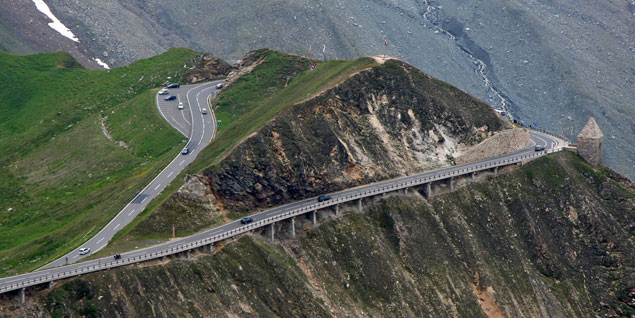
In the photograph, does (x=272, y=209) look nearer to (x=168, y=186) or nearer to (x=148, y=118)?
(x=168, y=186)

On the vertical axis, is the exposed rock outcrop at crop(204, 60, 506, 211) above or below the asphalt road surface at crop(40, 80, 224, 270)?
above

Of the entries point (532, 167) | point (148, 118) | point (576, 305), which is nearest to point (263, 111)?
point (148, 118)

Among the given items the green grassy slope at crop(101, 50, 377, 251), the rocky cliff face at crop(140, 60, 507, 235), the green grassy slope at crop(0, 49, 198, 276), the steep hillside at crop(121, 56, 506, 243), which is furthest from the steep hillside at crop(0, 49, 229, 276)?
the rocky cliff face at crop(140, 60, 507, 235)

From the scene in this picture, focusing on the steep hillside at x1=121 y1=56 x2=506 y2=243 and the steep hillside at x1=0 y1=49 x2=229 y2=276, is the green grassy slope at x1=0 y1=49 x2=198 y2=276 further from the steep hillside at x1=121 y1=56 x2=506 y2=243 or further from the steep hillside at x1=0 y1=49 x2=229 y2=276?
the steep hillside at x1=121 y1=56 x2=506 y2=243

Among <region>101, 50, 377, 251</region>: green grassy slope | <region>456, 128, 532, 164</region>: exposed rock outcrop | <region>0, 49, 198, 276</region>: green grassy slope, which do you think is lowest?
<region>0, 49, 198, 276</region>: green grassy slope

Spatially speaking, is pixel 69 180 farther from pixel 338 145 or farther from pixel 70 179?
pixel 338 145
